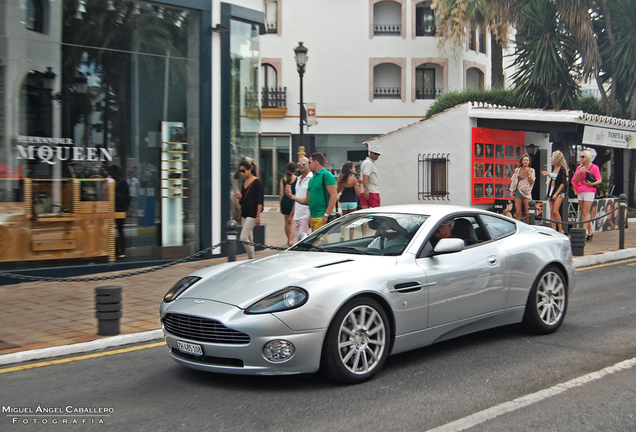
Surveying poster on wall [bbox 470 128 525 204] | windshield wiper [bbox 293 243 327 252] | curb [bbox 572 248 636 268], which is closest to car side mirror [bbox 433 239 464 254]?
windshield wiper [bbox 293 243 327 252]

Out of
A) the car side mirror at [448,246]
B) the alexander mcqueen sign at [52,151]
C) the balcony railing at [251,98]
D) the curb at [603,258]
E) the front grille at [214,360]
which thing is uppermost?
the balcony railing at [251,98]

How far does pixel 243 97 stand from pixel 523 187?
20.1 ft

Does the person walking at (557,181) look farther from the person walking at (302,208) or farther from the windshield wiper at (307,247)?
the windshield wiper at (307,247)

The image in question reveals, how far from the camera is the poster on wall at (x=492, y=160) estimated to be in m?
A: 17.2

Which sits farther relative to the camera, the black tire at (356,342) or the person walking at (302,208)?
the person walking at (302,208)

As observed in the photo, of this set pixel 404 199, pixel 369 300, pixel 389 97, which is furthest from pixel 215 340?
pixel 389 97

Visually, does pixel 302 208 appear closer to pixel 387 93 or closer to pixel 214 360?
pixel 214 360

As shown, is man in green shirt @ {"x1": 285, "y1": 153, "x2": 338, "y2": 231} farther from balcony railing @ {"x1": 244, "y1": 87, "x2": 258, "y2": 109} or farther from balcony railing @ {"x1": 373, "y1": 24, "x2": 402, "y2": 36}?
balcony railing @ {"x1": 373, "y1": 24, "x2": 402, "y2": 36}

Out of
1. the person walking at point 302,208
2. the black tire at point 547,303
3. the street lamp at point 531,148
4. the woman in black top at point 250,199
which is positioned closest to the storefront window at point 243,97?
the person walking at point 302,208

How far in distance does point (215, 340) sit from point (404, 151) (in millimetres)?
14931

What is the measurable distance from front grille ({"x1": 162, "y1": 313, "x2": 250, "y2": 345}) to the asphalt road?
0.38 metres

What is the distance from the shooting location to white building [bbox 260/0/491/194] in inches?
1292

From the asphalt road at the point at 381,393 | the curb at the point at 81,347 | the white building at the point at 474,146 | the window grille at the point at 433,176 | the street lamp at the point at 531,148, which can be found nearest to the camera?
the asphalt road at the point at 381,393

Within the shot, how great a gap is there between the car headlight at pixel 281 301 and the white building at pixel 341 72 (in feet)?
93.0
